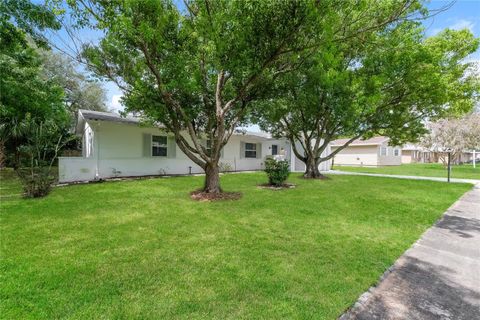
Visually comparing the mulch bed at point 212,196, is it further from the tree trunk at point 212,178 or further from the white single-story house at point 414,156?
the white single-story house at point 414,156

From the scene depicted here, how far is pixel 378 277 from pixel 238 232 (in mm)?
2407

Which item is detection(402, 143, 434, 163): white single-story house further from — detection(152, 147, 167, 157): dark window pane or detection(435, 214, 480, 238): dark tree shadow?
detection(152, 147, 167, 157): dark window pane

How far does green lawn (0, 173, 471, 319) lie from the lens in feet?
8.35

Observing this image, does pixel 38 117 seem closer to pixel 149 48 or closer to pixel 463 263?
pixel 149 48

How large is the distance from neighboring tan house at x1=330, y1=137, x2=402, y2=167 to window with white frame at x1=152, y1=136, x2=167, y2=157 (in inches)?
881

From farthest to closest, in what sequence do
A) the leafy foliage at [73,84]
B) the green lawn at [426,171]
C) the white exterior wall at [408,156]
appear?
the white exterior wall at [408,156] → the leafy foliage at [73,84] → the green lawn at [426,171]

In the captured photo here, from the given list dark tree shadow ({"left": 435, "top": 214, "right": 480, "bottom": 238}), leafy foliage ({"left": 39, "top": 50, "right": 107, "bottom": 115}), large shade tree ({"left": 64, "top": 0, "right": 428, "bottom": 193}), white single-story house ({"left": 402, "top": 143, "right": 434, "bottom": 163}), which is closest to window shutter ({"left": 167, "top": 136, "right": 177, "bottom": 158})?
large shade tree ({"left": 64, "top": 0, "right": 428, "bottom": 193})

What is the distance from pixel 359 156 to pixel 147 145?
2515cm

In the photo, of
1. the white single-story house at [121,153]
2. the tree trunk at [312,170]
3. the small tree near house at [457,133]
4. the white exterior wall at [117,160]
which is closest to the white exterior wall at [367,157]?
the small tree near house at [457,133]

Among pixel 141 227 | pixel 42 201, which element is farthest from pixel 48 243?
pixel 42 201

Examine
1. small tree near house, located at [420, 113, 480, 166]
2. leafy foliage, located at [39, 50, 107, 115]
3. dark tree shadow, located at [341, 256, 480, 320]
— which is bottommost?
dark tree shadow, located at [341, 256, 480, 320]

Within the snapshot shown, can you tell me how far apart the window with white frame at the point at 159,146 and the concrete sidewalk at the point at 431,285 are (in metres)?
12.4

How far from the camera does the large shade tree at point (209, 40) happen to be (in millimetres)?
5266

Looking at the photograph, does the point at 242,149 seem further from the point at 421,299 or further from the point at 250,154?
the point at 421,299
